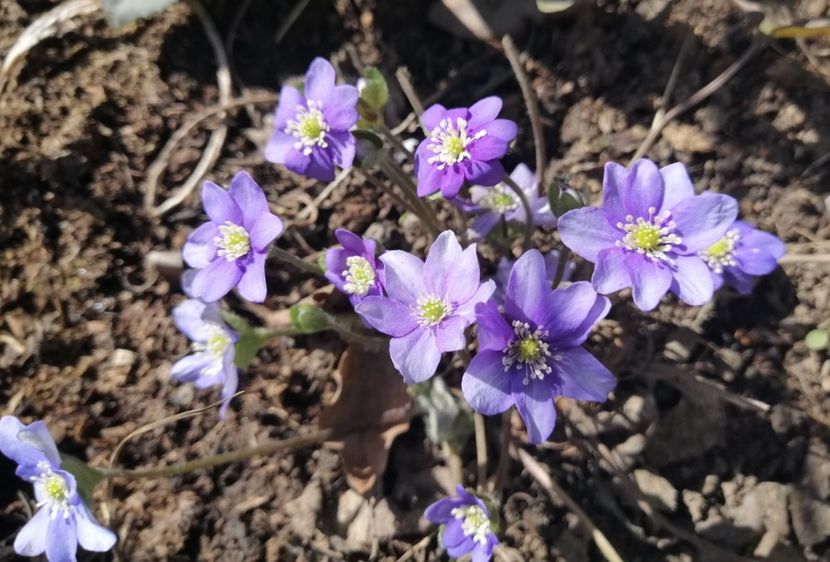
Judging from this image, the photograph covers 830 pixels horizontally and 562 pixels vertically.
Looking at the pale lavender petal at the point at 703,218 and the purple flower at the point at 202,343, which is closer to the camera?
the pale lavender petal at the point at 703,218

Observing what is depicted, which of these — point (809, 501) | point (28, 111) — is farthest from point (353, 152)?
point (809, 501)

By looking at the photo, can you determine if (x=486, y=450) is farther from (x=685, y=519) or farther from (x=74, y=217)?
(x=74, y=217)

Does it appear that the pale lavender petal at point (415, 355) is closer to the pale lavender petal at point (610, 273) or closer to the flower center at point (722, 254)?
the pale lavender petal at point (610, 273)

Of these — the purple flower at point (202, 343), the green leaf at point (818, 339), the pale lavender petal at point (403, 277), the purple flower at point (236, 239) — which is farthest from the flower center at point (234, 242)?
the green leaf at point (818, 339)

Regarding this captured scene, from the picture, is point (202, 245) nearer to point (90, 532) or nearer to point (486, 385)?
point (90, 532)

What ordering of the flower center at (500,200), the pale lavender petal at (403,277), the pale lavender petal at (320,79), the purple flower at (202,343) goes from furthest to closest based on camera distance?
the flower center at (500,200) < the purple flower at (202,343) < the pale lavender petal at (320,79) < the pale lavender petal at (403,277)

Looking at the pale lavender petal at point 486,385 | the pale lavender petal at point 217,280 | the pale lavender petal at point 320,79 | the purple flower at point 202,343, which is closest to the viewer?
the pale lavender petal at point 486,385
